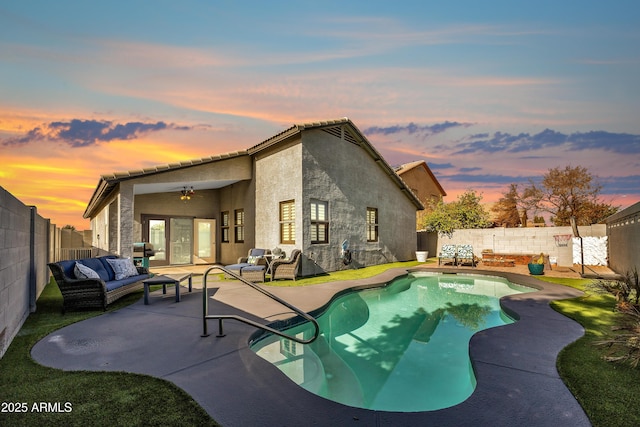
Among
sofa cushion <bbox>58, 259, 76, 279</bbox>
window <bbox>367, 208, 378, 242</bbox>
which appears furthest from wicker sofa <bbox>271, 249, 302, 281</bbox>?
window <bbox>367, 208, 378, 242</bbox>

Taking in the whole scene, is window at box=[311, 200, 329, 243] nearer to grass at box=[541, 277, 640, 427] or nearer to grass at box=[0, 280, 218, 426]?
grass at box=[541, 277, 640, 427]

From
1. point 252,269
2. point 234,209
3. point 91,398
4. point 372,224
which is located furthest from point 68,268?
point 372,224

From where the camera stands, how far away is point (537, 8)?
8.32 m

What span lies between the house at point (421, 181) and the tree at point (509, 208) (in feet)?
18.5

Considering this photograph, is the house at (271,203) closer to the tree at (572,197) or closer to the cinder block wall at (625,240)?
the cinder block wall at (625,240)

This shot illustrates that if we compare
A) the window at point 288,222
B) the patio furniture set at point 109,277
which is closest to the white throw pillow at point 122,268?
the patio furniture set at point 109,277

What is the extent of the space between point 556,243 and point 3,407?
61.5ft

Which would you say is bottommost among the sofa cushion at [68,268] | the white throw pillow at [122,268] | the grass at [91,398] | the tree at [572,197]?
the grass at [91,398]

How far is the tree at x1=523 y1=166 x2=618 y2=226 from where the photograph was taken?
23.8 meters

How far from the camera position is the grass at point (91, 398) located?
96.5 inches

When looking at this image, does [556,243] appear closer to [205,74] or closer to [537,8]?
[537,8]

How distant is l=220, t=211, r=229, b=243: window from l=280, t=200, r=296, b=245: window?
4182 millimetres

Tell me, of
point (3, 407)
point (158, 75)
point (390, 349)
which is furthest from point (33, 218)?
point (390, 349)

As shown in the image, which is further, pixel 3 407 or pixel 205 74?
pixel 205 74
